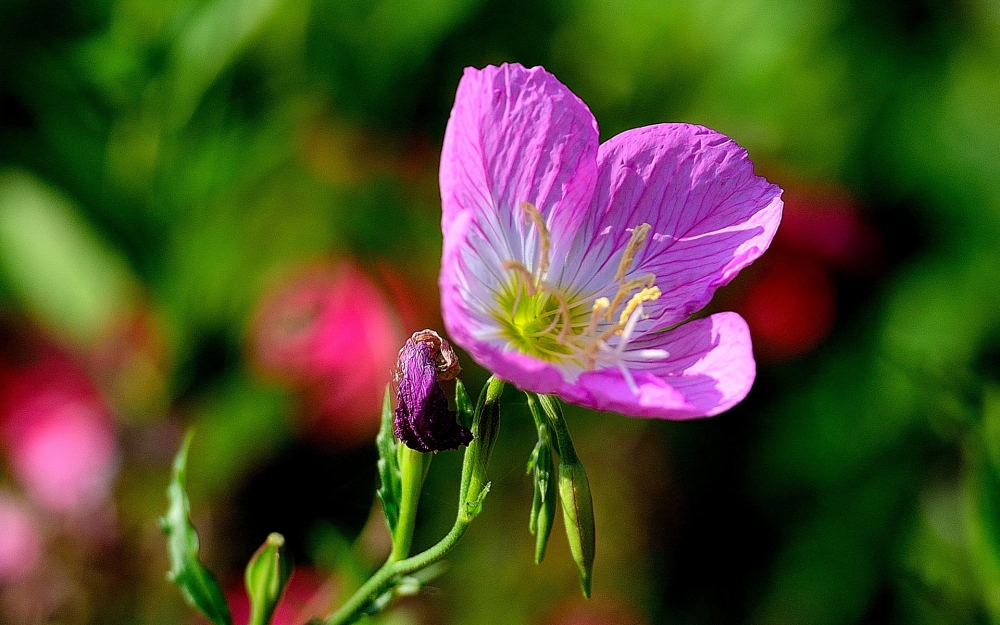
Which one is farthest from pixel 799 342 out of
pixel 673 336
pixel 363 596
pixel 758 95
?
pixel 363 596

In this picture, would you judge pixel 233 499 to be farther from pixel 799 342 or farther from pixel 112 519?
pixel 799 342

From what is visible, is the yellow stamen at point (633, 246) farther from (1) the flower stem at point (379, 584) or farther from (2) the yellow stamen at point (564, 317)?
(1) the flower stem at point (379, 584)

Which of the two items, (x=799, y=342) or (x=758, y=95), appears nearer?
(x=799, y=342)

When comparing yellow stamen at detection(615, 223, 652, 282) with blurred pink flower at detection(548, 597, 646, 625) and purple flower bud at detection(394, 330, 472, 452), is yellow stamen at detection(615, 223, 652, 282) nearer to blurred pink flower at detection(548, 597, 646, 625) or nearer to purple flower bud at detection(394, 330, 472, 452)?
purple flower bud at detection(394, 330, 472, 452)

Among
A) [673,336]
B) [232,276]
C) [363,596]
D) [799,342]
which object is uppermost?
[673,336]

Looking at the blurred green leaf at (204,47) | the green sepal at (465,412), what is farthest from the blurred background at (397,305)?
the green sepal at (465,412)

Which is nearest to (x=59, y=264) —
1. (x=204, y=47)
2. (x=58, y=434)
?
(x=58, y=434)

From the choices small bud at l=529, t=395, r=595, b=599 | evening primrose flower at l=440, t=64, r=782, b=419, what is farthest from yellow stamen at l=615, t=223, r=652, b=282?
small bud at l=529, t=395, r=595, b=599
